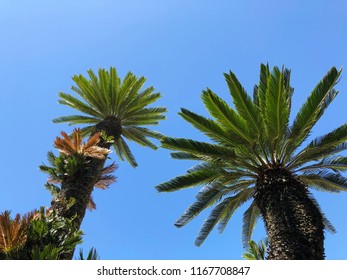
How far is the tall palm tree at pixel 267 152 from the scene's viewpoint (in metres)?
8.38

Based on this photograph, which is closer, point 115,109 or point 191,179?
point 191,179

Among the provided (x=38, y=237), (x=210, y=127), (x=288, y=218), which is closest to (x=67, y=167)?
(x=38, y=237)

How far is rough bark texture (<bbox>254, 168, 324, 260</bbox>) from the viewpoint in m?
7.27

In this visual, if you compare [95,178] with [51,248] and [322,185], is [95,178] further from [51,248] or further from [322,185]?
[322,185]

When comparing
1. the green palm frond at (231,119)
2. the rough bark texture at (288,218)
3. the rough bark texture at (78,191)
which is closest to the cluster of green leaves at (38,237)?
the rough bark texture at (78,191)

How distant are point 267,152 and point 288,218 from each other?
2424 millimetres

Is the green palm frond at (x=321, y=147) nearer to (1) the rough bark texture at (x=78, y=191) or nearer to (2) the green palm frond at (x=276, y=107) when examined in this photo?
(2) the green palm frond at (x=276, y=107)

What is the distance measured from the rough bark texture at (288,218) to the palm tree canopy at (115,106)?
21.6 feet

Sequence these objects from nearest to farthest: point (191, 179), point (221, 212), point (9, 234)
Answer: point (9, 234), point (191, 179), point (221, 212)

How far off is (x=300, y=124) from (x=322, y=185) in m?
3.04

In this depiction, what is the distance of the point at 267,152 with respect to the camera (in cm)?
980

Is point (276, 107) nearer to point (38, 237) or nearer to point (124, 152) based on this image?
point (38, 237)

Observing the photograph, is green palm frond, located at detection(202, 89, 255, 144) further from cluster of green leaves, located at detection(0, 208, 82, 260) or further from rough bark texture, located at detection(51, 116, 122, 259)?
cluster of green leaves, located at detection(0, 208, 82, 260)

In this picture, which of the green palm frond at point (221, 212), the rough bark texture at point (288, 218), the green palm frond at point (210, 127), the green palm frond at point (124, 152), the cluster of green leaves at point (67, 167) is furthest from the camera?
the green palm frond at point (124, 152)
